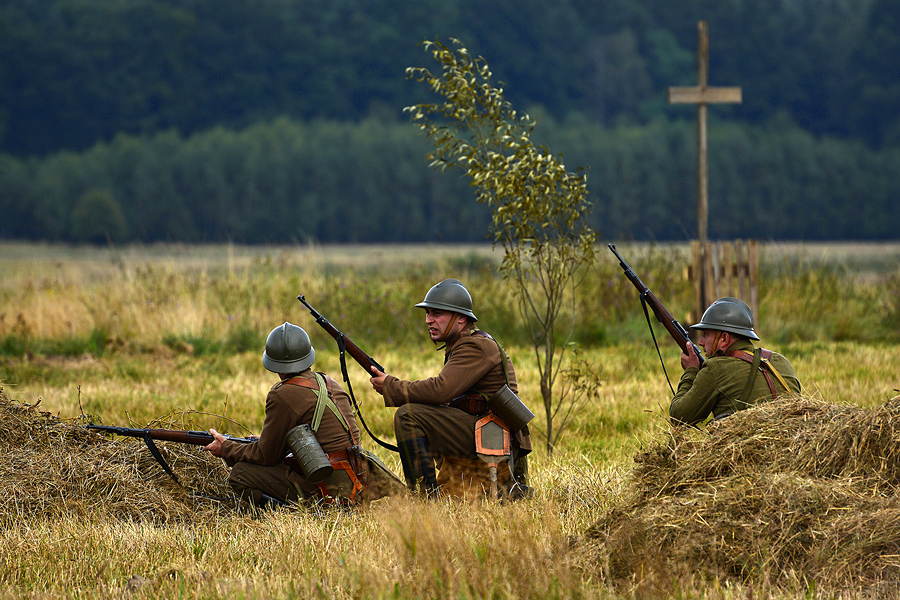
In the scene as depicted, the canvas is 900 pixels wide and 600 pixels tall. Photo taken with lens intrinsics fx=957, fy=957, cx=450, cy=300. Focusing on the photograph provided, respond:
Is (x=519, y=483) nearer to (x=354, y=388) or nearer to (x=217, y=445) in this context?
(x=217, y=445)

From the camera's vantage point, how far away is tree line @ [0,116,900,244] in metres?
69.9

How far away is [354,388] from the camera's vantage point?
11562 mm

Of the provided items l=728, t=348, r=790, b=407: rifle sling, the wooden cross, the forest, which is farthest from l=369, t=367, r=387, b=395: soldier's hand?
the forest

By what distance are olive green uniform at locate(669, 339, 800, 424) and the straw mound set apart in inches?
121

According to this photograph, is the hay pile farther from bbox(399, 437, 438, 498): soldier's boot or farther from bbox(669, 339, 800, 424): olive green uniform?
bbox(399, 437, 438, 498): soldier's boot

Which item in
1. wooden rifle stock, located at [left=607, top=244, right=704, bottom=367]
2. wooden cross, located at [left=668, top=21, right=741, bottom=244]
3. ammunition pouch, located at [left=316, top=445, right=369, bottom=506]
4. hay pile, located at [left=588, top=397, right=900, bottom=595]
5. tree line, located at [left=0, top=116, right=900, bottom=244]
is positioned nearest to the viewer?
hay pile, located at [left=588, top=397, right=900, bottom=595]

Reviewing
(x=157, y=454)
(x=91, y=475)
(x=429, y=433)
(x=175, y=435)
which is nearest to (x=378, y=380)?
(x=429, y=433)

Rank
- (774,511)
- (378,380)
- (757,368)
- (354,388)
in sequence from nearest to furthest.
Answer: (774,511)
(757,368)
(378,380)
(354,388)

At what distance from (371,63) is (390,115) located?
23.7ft

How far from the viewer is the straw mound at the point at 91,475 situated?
6109 mm

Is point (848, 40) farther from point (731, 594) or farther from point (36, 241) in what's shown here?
point (731, 594)

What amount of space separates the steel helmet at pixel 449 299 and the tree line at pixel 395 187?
204 feet

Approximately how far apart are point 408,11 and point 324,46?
862cm

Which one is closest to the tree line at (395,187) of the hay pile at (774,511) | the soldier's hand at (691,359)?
the soldier's hand at (691,359)
